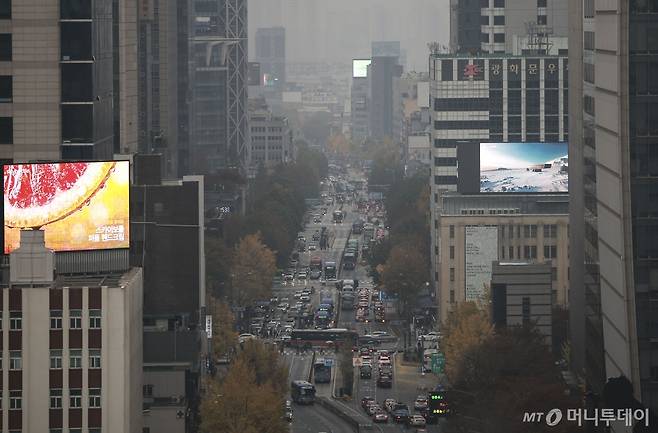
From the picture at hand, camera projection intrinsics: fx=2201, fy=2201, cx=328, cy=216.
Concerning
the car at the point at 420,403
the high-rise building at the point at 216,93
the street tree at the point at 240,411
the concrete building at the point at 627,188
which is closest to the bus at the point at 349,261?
the high-rise building at the point at 216,93

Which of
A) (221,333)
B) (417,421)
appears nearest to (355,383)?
(221,333)

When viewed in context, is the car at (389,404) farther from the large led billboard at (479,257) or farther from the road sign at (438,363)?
the large led billboard at (479,257)

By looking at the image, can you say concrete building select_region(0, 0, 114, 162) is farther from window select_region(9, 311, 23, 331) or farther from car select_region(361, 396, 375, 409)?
car select_region(361, 396, 375, 409)

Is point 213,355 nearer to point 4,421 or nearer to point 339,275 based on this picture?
point 4,421

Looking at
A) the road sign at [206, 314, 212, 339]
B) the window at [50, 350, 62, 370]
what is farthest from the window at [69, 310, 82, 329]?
the road sign at [206, 314, 212, 339]

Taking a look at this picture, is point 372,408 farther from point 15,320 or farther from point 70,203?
point 15,320

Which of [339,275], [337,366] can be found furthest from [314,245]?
[337,366]
